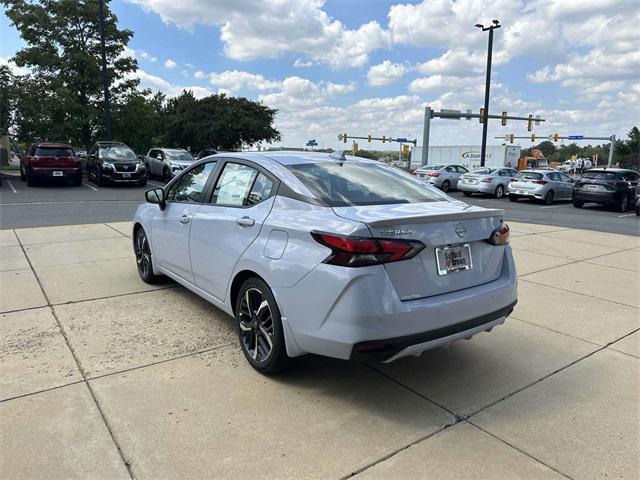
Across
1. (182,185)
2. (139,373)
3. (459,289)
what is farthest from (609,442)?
(182,185)

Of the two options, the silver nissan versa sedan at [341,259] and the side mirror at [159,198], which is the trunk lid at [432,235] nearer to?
the silver nissan versa sedan at [341,259]

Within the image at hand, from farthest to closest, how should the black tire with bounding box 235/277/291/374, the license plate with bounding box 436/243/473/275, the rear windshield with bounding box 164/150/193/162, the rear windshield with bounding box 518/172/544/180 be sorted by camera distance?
the rear windshield with bounding box 164/150/193/162, the rear windshield with bounding box 518/172/544/180, the black tire with bounding box 235/277/291/374, the license plate with bounding box 436/243/473/275

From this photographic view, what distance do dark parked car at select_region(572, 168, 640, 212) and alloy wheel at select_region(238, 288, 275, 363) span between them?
19.1 m

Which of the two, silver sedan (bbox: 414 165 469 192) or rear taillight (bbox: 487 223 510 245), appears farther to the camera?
silver sedan (bbox: 414 165 469 192)

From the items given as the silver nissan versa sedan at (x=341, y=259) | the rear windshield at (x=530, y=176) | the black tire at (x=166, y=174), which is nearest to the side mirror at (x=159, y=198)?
the silver nissan versa sedan at (x=341, y=259)

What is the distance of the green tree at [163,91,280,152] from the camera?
38281 mm

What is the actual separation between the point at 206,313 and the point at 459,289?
8.42 ft

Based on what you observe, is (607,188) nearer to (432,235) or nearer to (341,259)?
(432,235)

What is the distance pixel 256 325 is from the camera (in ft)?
11.5

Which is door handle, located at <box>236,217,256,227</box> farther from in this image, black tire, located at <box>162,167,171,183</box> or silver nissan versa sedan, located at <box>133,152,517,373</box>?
black tire, located at <box>162,167,171,183</box>

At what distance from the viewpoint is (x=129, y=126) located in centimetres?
2820

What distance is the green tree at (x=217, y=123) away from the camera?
126ft

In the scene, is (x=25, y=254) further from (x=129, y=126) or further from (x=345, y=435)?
(x=129, y=126)

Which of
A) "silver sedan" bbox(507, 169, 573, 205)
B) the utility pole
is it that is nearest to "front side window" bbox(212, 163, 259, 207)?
"silver sedan" bbox(507, 169, 573, 205)
